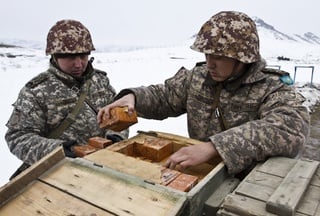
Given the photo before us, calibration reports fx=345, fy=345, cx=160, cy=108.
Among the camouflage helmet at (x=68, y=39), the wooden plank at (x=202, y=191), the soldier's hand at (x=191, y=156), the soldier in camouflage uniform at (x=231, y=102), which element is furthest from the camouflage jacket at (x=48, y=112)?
the wooden plank at (x=202, y=191)

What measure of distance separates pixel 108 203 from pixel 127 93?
140 centimetres

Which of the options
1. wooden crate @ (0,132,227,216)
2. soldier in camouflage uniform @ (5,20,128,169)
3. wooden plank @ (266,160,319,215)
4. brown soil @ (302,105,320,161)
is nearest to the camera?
wooden plank @ (266,160,319,215)

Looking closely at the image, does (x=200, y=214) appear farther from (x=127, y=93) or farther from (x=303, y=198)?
(x=127, y=93)

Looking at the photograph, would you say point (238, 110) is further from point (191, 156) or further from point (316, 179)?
point (316, 179)

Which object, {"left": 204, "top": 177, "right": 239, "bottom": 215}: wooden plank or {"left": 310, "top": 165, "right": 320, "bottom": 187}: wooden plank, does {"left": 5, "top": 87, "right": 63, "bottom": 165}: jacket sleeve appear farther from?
{"left": 310, "top": 165, "right": 320, "bottom": 187}: wooden plank

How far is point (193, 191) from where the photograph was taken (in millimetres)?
1628

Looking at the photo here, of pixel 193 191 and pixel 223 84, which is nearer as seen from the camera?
pixel 193 191

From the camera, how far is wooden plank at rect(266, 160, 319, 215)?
1.45 metres

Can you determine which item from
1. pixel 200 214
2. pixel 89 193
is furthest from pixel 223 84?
pixel 89 193

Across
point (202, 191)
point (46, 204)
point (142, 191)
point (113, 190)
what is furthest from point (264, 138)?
point (46, 204)

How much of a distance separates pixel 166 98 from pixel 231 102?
2.22 feet

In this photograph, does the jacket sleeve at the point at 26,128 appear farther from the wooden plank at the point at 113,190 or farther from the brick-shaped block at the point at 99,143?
the wooden plank at the point at 113,190

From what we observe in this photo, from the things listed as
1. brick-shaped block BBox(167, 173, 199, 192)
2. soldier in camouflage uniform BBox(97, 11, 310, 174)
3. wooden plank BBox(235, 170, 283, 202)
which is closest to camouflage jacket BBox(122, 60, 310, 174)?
soldier in camouflage uniform BBox(97, 11, 310, 174)

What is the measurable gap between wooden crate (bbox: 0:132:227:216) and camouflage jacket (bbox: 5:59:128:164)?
934 millimetres
